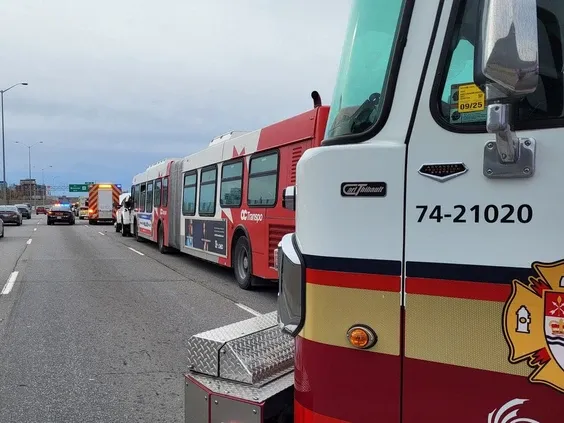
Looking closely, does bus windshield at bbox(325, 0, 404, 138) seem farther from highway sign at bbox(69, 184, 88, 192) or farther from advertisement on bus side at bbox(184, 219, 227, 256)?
highway sign at bbox(69, 184, 88, 192)

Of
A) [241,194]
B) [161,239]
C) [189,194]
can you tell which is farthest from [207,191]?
[161,239]

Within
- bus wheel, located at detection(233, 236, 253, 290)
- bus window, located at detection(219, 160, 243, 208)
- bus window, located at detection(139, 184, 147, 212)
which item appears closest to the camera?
bus wheel, located at detection(233, 236, 253, 290)

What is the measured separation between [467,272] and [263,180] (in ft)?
25.7

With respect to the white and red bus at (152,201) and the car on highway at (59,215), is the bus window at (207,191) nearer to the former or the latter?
the white and red bus at (152,201)

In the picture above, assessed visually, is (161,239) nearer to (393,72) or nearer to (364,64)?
(364,64)

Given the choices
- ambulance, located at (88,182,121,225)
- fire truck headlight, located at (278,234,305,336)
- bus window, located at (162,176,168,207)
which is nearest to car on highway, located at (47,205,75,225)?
ambulance, located at (88,182,121,225)

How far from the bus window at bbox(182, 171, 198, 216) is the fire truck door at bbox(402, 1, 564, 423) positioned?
1187 centimetres

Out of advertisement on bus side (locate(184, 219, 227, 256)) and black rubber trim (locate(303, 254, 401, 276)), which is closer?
black rubber trim (locate(303, 254, 401, 276))

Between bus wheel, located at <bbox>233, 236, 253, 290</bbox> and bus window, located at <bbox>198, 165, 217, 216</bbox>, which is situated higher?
bus window, located at <bbox>198, 165, 217, 216</bbox>

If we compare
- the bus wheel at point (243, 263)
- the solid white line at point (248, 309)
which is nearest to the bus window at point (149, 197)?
the bus wheel at point (243, 263)

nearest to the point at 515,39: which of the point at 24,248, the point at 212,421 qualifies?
the point at 212,421

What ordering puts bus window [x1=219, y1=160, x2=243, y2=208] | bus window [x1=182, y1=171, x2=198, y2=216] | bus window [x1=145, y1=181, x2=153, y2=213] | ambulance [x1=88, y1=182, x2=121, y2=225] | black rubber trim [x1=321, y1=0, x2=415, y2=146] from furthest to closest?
ambulance [x1=88, y1=182, x2=121, y2=225] → bus window [x1=145, y1=181, x2=153, y2=213] → bus window [x1=182, y1=171, x2=198, y2=216] → bus window [x1=219, y1=160, x2=243, y2=208] → black rubber trim [x1=321, y1=0, x2=415, y2=146]

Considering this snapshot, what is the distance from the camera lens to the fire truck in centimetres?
149

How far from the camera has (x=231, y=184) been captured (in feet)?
35.6
